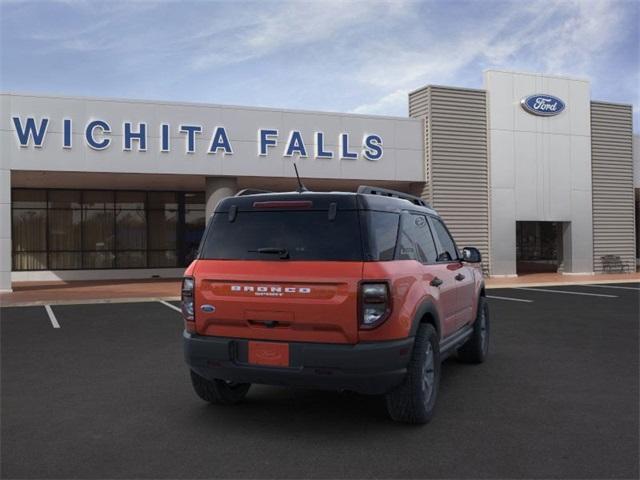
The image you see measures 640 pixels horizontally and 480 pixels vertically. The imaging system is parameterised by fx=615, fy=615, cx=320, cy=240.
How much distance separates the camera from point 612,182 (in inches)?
973

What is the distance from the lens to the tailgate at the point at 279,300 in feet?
14.8

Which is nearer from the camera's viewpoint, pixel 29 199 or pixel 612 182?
pixel 29 199

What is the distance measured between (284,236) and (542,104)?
68.9ft

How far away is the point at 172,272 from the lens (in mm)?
25031

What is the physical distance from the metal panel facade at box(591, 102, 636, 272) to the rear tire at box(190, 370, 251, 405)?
72.5 ft

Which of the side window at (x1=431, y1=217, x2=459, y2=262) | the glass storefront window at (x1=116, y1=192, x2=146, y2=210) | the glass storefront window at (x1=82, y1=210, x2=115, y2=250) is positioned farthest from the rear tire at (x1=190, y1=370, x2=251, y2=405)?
the glass storefront window at (x1=116, y1=192, x2=146, y2=210)

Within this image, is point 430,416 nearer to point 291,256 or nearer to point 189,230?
A: point 291,256

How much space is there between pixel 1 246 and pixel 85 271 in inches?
252

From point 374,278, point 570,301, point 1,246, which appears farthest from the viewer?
point 1,246

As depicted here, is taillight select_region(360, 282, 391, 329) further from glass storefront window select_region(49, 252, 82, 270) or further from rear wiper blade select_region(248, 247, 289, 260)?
glass storefront window select_region(49, 252, 82, 270)

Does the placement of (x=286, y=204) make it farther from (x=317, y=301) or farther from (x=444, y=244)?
(x=444, y=244)

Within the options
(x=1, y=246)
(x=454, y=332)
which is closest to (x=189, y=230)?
(x=1, y=246)

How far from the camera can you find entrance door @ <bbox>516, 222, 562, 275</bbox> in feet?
92.9

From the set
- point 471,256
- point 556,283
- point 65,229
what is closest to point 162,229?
point 65,229
